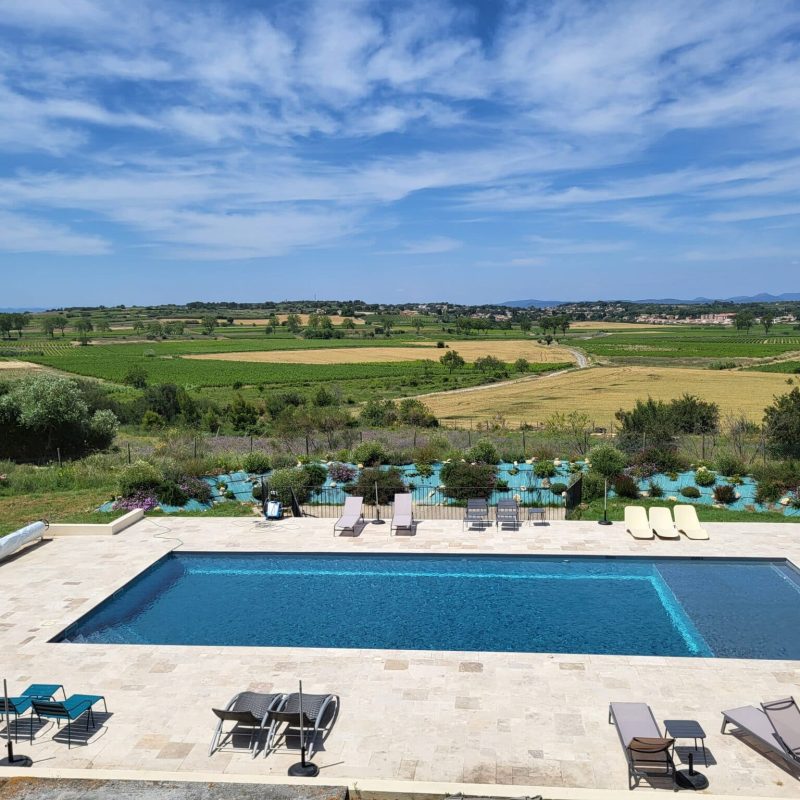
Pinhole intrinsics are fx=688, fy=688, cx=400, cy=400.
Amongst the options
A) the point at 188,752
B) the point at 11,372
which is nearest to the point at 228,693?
the point at 188,752

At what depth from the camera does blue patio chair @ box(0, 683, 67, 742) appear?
848cm

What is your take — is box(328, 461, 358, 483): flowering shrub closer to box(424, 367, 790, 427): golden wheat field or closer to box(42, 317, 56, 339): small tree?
box(424, 367, 790, 427): golden wheat field

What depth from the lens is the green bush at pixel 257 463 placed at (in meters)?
21.7

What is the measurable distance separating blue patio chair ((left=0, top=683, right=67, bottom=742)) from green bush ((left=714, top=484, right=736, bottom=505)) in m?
16.3

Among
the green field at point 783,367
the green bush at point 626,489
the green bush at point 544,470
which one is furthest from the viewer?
the green field at point 783,367

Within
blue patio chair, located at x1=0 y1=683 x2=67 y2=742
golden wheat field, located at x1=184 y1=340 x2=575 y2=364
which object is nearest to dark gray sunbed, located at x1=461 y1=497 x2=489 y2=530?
blue patio chair, located at x1=0 y1=683 x2=67 y2=742

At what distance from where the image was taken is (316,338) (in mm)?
131500

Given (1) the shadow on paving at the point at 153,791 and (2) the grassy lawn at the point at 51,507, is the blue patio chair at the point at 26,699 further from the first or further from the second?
(2) the grassy lawn at the point at 51,507

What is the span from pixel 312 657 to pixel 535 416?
34.9 m

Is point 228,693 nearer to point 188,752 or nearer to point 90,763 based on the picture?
point 188,752

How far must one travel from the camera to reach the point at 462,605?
12969 mm

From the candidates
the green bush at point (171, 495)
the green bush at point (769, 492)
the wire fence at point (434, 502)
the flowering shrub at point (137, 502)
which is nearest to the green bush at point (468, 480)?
the wire fence at point (434, 502)

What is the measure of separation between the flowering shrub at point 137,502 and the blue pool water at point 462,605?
408 cm

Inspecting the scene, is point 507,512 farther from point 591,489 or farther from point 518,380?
point 518,380
